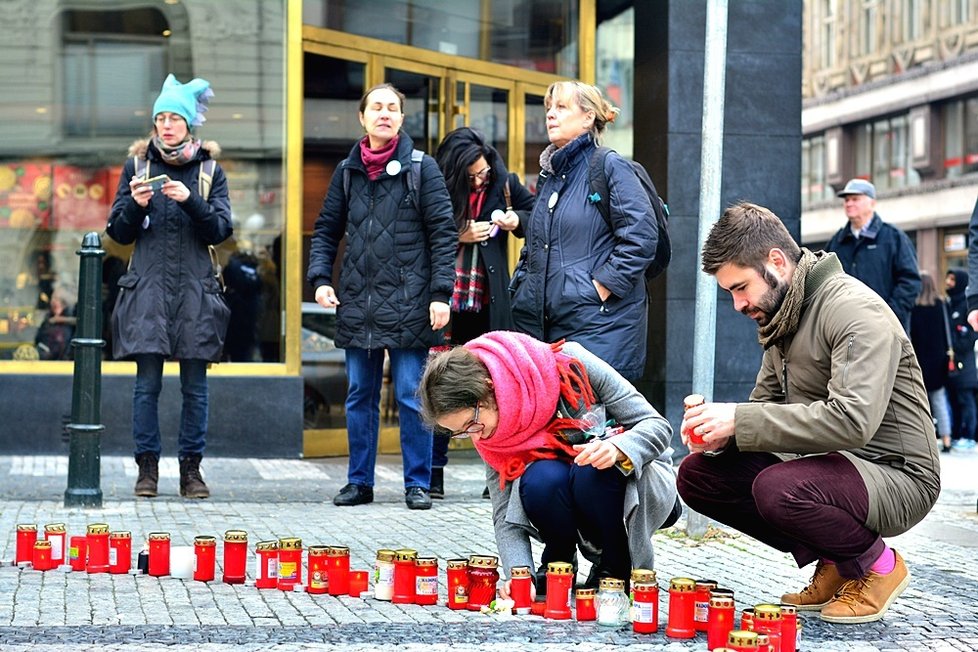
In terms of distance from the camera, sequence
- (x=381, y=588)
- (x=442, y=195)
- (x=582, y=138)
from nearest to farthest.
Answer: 1. (x=381, y=588)
2. (x=582, y=138)
3. (x=442, y=195)

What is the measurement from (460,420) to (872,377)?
1241mm

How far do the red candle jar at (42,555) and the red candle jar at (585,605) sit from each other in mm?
2075

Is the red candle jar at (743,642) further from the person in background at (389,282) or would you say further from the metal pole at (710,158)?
the person in background at (389,282)

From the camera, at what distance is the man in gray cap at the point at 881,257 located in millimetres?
10367

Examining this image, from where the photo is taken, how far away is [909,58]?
41.8m

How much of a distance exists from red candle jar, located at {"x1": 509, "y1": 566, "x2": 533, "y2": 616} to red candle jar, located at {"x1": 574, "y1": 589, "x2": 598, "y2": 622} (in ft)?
0.57

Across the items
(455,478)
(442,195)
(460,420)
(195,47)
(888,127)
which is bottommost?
(455,478)

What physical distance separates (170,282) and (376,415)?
1.28 meters

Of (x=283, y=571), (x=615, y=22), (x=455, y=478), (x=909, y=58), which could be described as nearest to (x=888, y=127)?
(x=909, y=58)

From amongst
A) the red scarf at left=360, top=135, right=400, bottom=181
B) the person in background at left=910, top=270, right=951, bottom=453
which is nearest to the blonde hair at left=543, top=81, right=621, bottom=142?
the red scarf at left=360, top=135, right=400, bottom=181

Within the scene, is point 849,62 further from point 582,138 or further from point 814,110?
point 582,138

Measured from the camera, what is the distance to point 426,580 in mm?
5086

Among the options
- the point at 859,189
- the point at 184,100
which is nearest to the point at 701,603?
the point at 184,100

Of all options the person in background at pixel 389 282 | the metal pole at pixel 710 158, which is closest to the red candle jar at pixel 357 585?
the metal pole at pixel 710 158
